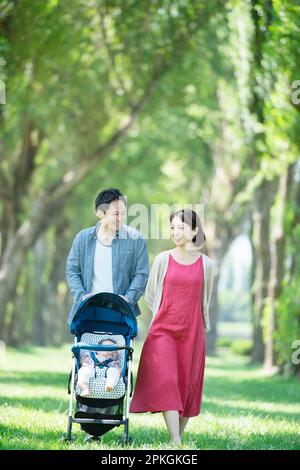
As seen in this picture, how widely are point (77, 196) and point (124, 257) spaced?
24.9m

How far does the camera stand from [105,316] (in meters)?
7.73

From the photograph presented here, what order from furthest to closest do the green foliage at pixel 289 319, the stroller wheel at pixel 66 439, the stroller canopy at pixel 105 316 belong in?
1. the green foliage at pixel 289 319
2. the stroller canopy at pixel 105 316
3. the stroller wheel at pixel 66 439

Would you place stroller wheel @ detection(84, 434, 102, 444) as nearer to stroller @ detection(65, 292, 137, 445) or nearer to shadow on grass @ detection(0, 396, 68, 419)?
stroller @ detection(65, 292, 137, 445)

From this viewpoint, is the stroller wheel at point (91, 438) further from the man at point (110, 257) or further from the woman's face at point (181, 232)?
the woman's face at point (181, 232)

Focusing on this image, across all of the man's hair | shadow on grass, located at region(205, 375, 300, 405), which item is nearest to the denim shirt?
the man's hair

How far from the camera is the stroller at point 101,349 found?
724 cm

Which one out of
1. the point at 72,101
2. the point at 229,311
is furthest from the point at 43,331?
the point at 229,311

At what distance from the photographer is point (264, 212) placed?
24.2 m

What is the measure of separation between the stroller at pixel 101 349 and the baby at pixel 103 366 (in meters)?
0.03

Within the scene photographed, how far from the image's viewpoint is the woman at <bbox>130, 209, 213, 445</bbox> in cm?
759

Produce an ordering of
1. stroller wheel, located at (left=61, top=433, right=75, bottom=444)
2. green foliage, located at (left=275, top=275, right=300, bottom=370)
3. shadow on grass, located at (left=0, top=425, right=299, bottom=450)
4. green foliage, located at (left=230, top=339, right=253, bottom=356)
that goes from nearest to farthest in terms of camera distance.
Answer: shadow on grass, located at (left=0, top=425, right=299, bottom=450), stroller wheel, located at (left=61, top=433, right=75, bottom=444), green foliage, located at (left=275, top=275, right=300, bottom=370), green foliage, located at (left=230, top=339, right=253, bottom=356)

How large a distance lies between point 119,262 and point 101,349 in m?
0.95

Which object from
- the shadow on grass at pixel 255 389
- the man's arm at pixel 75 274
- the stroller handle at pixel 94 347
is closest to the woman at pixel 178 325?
the stroller handle at pixel 94 347

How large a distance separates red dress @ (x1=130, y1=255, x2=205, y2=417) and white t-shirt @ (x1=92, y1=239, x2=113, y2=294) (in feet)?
1.69
